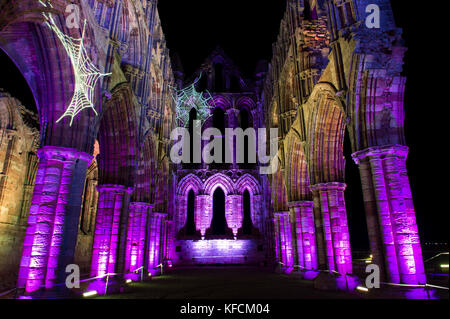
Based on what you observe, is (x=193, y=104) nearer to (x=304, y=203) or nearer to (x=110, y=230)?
(x=304, y=203)

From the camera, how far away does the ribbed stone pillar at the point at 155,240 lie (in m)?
15.6

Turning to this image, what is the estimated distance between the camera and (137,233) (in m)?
13.3

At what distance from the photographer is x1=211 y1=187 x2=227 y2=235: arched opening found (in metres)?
24.1

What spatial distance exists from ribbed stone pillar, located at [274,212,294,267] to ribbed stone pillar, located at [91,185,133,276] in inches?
384

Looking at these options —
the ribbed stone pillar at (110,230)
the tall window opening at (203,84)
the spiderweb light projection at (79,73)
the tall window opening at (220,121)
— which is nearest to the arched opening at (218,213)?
the tall window opening at (220,121)

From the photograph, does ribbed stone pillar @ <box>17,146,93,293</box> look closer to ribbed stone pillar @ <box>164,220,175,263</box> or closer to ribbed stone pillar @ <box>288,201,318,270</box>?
ribbed stone pillar @ <box>288,201,318,270</box>

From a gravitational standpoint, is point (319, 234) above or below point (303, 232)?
below

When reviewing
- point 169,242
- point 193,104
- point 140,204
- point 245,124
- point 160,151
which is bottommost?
point 169,242

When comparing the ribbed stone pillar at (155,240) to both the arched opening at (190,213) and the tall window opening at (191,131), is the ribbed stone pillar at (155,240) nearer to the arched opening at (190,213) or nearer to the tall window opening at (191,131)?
the arched opening at (190,213)

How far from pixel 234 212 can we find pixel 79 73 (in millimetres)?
16856

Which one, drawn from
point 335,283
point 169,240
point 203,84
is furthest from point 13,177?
point 203,84

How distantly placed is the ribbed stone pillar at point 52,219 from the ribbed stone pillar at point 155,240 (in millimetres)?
8640

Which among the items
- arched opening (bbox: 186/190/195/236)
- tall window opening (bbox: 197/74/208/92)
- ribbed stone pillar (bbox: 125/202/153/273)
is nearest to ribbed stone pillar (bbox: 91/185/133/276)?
ribbed stone pillar (bbox: 125/202/153/273)

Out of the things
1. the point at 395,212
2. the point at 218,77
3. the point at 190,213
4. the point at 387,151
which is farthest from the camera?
the point at 218,77
